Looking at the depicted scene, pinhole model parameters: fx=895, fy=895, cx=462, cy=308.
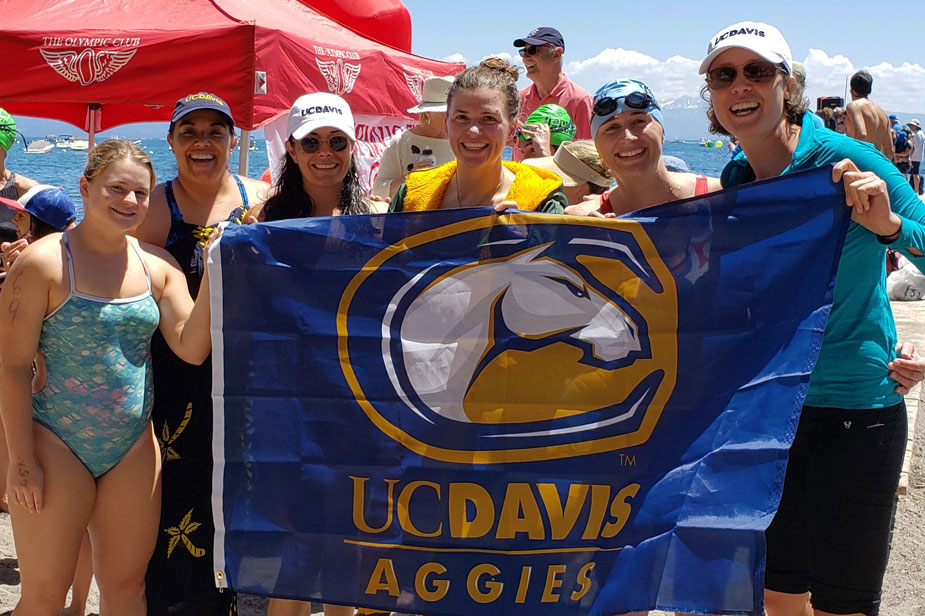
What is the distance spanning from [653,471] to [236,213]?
182 cm

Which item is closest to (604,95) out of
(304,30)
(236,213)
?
(236,213)

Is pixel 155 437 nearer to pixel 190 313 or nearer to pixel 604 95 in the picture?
pixel 190 313

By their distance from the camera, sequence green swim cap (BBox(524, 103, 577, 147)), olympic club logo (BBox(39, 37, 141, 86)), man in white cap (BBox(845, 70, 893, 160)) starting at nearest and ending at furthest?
green swim cap (BBox(524, 103, 577, 147)) < olympic club logo (BBox(39, 37, 141, 86)) < man in white cap (BBox(845, 70, 893, 160))

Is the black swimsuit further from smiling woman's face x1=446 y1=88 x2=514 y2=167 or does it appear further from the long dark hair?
smiling woman's face x1=446 y1=88 x2=514 y2=167

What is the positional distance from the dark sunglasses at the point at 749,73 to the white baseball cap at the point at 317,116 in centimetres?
131

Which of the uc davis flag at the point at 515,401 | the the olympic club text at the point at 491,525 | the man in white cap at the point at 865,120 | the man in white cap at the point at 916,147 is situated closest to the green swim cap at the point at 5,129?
the uc davis flag at the point at 515,401

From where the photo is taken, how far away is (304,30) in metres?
7.03

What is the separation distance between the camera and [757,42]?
2678 mm

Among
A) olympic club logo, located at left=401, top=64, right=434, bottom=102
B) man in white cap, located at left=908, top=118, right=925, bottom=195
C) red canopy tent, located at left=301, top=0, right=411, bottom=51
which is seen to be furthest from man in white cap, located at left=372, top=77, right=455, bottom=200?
man in white cap, located at left=908, top=118, right=925, bottom=195

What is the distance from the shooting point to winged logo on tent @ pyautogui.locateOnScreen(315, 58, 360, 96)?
6.88 m

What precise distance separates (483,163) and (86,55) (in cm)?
390

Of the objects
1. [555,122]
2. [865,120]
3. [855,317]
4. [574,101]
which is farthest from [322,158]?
[865,120]

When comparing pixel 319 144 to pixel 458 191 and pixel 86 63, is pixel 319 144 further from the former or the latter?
pixel 86 63

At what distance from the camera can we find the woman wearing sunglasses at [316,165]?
3.30 metres
